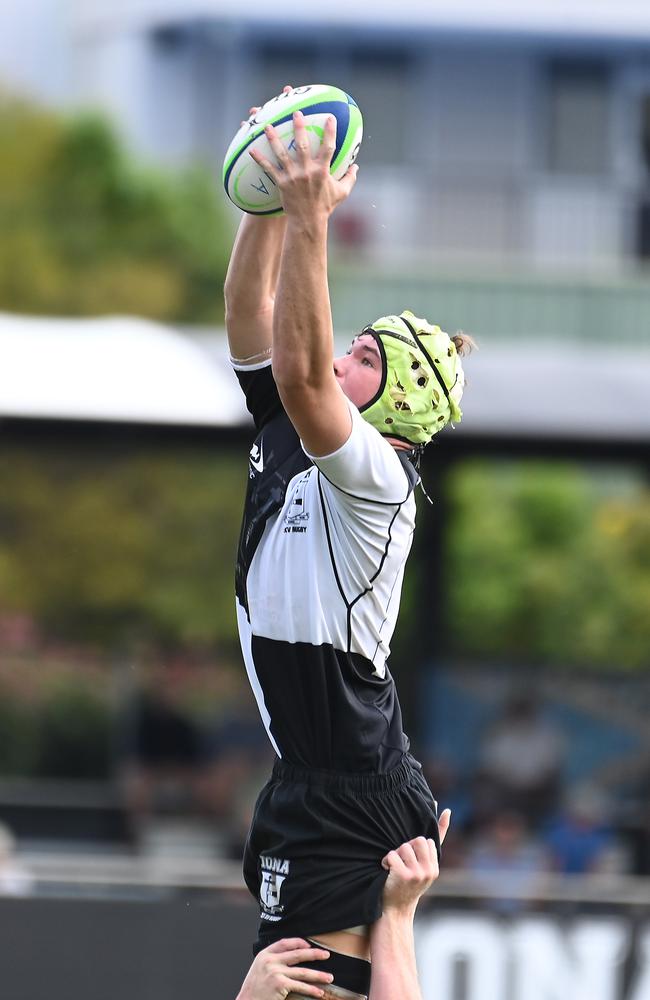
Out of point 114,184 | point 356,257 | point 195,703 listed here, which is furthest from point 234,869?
point 356,257

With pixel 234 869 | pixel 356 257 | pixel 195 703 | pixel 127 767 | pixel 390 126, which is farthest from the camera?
pixel 390 126

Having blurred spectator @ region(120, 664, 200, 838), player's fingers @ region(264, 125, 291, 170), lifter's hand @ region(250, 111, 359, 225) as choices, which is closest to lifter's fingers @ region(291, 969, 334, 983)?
lifter's hand @ region(250, 111, 359, 225)

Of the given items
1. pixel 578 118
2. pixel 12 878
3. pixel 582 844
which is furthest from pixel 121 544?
pixel 578 118

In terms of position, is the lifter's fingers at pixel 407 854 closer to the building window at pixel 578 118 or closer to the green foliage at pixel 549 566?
the green foliage at pixel 549 566

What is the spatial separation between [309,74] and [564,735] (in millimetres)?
18077

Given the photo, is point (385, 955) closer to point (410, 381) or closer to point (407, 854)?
point (407, 854)

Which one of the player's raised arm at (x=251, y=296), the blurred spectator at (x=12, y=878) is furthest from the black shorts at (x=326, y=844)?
the blurred spectator at (x=12, y=878)

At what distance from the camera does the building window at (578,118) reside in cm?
2631

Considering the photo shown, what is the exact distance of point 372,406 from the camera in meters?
3.86

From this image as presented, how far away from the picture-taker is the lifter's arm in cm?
378

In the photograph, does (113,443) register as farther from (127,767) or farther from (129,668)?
(129,668)

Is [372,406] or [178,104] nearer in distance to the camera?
[372,406]

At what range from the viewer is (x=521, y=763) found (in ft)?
37.6

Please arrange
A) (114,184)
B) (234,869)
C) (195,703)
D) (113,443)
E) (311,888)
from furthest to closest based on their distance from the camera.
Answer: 1. (114,184)
2. (195,703)
3. (113,443)
4. (234,869)
5. (311,888)
